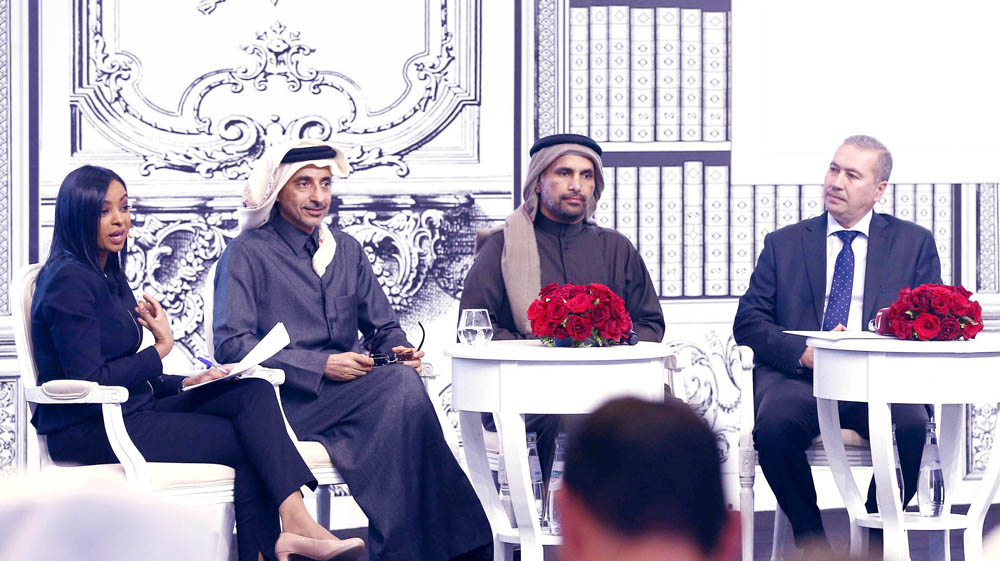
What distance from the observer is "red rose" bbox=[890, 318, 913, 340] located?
3.50 metres

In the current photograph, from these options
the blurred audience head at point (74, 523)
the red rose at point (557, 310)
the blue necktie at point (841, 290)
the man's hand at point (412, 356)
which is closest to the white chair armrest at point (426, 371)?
the man's hand at point (412, 356)

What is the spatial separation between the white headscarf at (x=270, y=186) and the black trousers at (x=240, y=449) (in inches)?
28.3

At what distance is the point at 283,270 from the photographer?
154 inches

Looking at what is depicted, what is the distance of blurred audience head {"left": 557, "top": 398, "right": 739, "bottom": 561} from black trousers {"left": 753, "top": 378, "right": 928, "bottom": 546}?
2813 mm

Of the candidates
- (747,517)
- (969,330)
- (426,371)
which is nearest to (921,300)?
(969,330)

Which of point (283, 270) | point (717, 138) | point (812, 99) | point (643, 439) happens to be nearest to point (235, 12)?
point (283, 270)

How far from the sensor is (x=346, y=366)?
12.2 feet

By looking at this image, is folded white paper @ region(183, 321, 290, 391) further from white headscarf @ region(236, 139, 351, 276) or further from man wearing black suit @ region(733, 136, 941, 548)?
man wearing black suit @ region(733, 136, 941, 548)

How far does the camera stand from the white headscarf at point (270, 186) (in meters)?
3.89

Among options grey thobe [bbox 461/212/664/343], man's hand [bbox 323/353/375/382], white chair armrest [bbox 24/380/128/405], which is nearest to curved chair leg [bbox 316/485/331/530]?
man's hand [bbox 323/353/375/382]

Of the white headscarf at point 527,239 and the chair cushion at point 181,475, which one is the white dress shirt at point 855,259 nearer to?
the white headscarf at point 527,239

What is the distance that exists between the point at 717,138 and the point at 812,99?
0.50 m

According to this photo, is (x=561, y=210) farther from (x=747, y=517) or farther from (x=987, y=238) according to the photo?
(x=987, y=238)

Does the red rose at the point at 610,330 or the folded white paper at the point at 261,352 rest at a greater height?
the red rose at the point at 610,330
